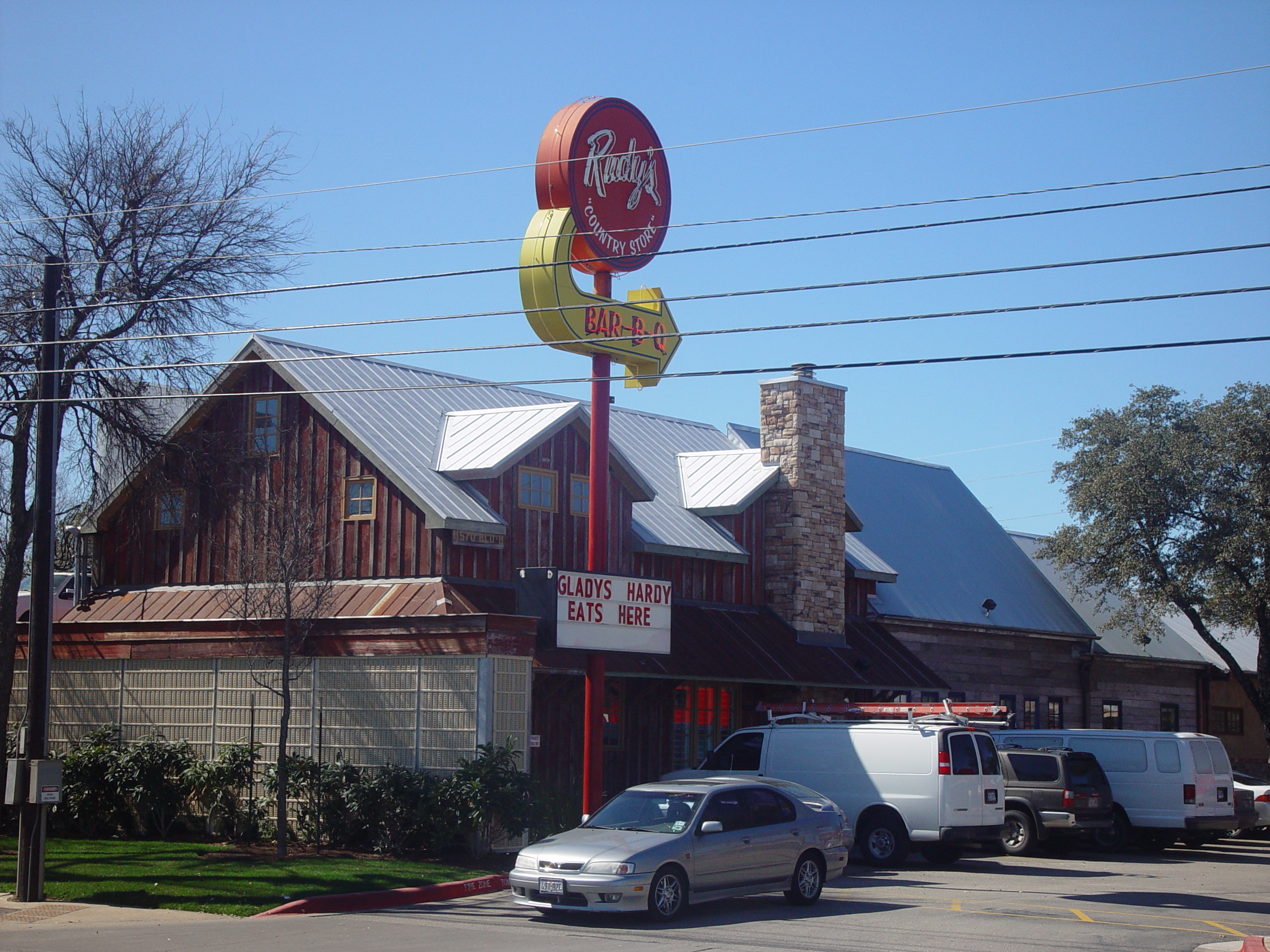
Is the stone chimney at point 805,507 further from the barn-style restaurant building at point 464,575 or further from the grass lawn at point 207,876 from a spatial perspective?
the grass lawn at point 207,876

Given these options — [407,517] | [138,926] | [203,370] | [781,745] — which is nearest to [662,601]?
[781,745]

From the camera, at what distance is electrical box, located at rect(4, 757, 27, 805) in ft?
51.6

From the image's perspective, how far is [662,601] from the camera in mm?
23156

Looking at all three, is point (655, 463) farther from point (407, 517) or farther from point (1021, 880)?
point (1021, 880)

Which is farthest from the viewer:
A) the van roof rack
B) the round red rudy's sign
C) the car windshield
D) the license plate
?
the van roof rack

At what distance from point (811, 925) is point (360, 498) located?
1251 cm

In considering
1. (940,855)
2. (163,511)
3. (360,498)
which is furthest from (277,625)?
(940,855)

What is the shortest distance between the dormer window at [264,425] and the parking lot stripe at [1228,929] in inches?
664

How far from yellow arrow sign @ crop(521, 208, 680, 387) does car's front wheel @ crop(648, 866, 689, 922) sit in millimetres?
7882

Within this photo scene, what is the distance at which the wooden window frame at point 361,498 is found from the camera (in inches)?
931

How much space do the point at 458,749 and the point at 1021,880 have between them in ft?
26.4

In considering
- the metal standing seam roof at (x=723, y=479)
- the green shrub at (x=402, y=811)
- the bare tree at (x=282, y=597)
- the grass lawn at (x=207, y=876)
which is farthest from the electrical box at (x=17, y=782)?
the metal standing seam roof at (x=723, y=479)

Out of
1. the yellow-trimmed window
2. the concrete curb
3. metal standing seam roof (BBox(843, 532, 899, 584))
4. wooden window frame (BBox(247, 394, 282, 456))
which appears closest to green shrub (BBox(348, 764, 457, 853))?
the yellow-trimmed window

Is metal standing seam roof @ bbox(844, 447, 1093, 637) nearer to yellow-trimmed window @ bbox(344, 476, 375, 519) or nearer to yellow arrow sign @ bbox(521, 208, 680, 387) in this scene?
yellow arrow sign @ bbox(521, 208, 680, 387)
